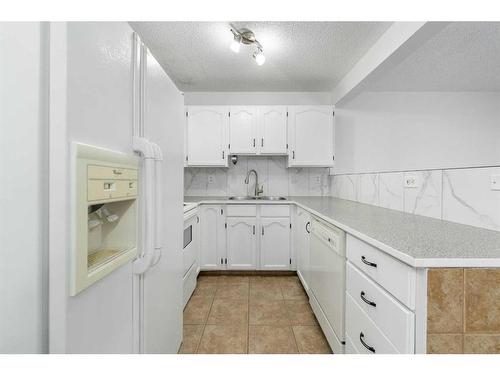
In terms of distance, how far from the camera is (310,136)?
2975 millimetres

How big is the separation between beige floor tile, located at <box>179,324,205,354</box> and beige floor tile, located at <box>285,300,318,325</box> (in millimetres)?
699

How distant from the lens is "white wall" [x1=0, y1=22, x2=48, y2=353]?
0.54m

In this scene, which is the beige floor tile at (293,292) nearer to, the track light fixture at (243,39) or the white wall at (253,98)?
the track light fixture at (243,39)

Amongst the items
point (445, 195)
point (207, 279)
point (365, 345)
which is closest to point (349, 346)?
point (365, 345)

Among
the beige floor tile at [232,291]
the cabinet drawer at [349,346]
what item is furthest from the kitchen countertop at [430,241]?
the beige floor tile at [232,291]

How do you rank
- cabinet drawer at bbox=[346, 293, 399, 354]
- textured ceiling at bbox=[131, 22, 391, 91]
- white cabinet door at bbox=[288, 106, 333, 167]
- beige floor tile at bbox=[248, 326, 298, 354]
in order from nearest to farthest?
1. cabinet drawer at bbox=[346, 293, 399, 354]
2. beige floor tile at bbox=[248, 326, 298, 354]
3. textured ceiling at bbox=[131, 22, 391, 91]
4. white cabinet door at bbox=[288, 106, 333, 167]

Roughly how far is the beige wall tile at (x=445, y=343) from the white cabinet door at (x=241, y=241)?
2.12 meters

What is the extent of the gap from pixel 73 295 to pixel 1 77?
1.67ft

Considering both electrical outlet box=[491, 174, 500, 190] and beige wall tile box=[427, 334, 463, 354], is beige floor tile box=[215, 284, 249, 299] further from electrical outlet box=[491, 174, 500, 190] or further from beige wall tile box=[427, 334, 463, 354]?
electrical outlet box=[491, 174, 500, 190]

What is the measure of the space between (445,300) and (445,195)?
92cm

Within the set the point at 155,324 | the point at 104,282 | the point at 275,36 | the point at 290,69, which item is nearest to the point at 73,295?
the point at 104,282

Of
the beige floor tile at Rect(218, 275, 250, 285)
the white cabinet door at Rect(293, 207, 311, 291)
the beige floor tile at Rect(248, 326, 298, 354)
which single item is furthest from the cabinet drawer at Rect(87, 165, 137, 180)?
the beige floor tile at Rect(218, 275, 250, 285)

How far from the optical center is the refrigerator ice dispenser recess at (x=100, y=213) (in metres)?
0.58

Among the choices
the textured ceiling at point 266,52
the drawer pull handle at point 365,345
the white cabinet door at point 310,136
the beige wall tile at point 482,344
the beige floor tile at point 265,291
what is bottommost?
the beige floor tile at point 265,291
